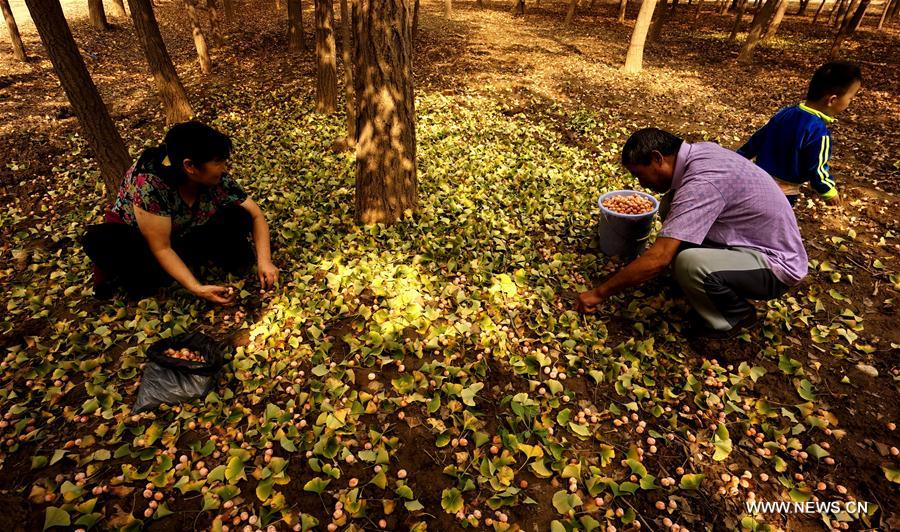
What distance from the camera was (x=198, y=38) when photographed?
951 cm

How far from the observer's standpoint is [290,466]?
8.26ft

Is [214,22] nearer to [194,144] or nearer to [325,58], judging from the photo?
[325,58]

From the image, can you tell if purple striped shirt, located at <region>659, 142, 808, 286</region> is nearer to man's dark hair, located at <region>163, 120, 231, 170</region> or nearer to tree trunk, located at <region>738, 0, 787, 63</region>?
man's dark hair, located at <region>163, 120, 231, 170</region>

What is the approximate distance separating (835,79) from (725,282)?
2023 millimetres

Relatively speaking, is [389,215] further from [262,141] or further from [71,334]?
[262,141]

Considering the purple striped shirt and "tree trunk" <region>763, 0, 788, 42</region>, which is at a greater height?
"tree trunk" <region>763, 0, 788, 42</region>

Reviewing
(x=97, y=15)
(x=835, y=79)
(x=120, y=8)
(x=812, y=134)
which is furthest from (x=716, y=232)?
(x=120, y=8)

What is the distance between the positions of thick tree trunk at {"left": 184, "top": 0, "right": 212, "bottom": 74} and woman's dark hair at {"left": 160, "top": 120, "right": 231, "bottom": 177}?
8.84 m

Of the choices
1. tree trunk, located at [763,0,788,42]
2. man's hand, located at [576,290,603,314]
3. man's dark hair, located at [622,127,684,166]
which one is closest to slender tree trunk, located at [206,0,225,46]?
man's dark hair, located at [622,127,684,166]

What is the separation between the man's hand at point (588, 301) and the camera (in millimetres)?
3264

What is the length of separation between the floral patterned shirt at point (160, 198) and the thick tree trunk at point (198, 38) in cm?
835

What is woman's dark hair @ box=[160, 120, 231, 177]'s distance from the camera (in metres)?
2.77

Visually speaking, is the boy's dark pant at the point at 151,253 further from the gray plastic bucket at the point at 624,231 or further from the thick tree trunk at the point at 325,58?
the thick tree trunk at the point at 325,58

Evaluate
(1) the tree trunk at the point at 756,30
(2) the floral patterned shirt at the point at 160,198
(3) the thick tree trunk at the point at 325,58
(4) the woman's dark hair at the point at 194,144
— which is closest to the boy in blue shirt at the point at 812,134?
(4) the woman's dark hair at the point at 194,144
